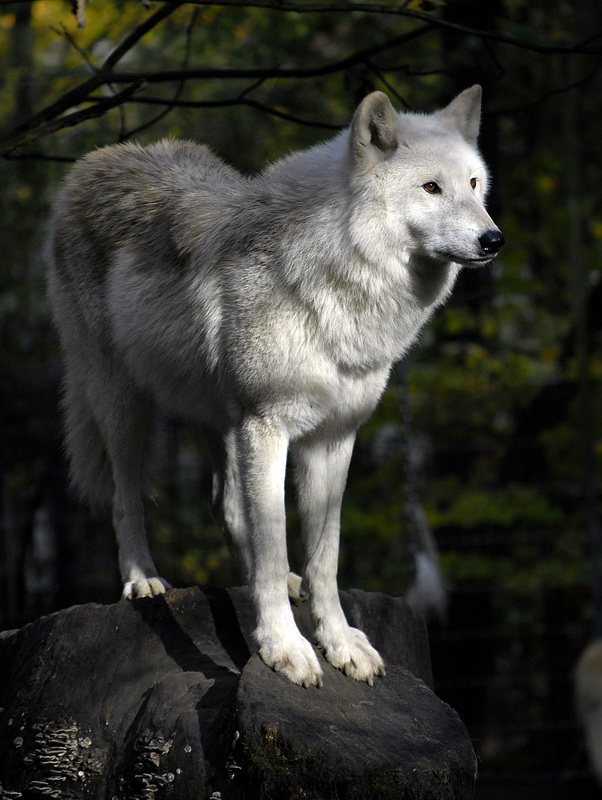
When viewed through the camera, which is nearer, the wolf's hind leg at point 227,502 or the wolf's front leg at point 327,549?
the wolf's front leg at point 327,549

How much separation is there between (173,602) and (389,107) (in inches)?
73.0

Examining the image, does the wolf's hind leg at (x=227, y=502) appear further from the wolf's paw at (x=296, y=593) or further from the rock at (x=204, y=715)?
the rock at (x=204, y=715)

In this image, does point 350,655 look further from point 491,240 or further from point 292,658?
point 491,240

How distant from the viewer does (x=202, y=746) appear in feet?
8.87

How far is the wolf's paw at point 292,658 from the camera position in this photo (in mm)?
2834

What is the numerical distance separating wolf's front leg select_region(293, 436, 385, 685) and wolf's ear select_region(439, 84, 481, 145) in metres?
1.15

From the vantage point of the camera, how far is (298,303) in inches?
120

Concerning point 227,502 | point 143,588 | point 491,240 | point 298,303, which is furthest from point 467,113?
point 143,588

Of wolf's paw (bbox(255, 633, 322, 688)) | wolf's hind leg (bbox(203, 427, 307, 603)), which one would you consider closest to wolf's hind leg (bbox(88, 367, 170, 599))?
wolf's hind leg (bbox(203, 427, 307, 603))

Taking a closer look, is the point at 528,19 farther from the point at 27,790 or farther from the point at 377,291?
the point at 27,790

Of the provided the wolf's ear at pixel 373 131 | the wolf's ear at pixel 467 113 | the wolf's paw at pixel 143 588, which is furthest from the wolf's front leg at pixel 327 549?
the wolf's ear at pixel 467 113

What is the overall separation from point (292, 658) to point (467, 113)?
6.36 ft

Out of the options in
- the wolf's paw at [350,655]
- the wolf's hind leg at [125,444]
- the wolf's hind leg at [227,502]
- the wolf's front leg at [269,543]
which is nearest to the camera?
the wolf's front leg at [269,543]

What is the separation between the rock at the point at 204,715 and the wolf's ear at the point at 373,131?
1616mm
